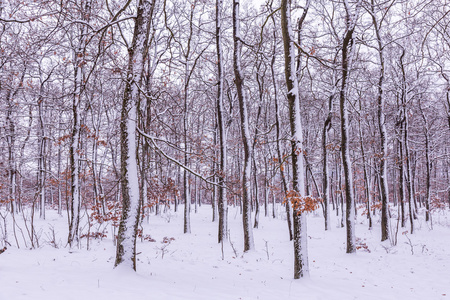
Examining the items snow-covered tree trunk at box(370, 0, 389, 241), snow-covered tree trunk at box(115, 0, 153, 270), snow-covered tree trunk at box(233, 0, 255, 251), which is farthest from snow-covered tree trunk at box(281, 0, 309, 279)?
snow-covered tree trunk at box(370, 0, 389, 241)

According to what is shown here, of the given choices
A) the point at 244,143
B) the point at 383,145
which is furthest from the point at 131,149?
the point at 383,145

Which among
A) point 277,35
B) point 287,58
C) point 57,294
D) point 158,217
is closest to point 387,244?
point 287,58

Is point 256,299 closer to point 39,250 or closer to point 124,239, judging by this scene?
point 124,239

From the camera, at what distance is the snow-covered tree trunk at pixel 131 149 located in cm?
624

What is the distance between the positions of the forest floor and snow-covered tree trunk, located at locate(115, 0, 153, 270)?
21.5 inches

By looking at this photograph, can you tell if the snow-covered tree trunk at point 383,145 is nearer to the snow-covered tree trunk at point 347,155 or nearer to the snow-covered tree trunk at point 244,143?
the snow-covered tree trunk at point 347,155

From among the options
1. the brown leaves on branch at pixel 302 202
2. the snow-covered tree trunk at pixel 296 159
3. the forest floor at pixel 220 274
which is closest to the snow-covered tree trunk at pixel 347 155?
the forest floor at pixel 220 274

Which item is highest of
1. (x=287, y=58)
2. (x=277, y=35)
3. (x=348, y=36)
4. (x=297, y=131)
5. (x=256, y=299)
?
(x=277, y=35)

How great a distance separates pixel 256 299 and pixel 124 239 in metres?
3.16

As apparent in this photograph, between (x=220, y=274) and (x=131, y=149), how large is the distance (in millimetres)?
4113

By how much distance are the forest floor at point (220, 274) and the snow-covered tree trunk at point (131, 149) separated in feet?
1.79

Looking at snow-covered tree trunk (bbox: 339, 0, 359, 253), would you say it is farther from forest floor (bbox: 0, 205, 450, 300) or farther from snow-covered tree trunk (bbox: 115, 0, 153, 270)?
snow-covered tree trunk (bbox: 115, 0, 153, 270)

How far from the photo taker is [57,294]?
4.72 metres

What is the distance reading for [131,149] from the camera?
6469 mm
